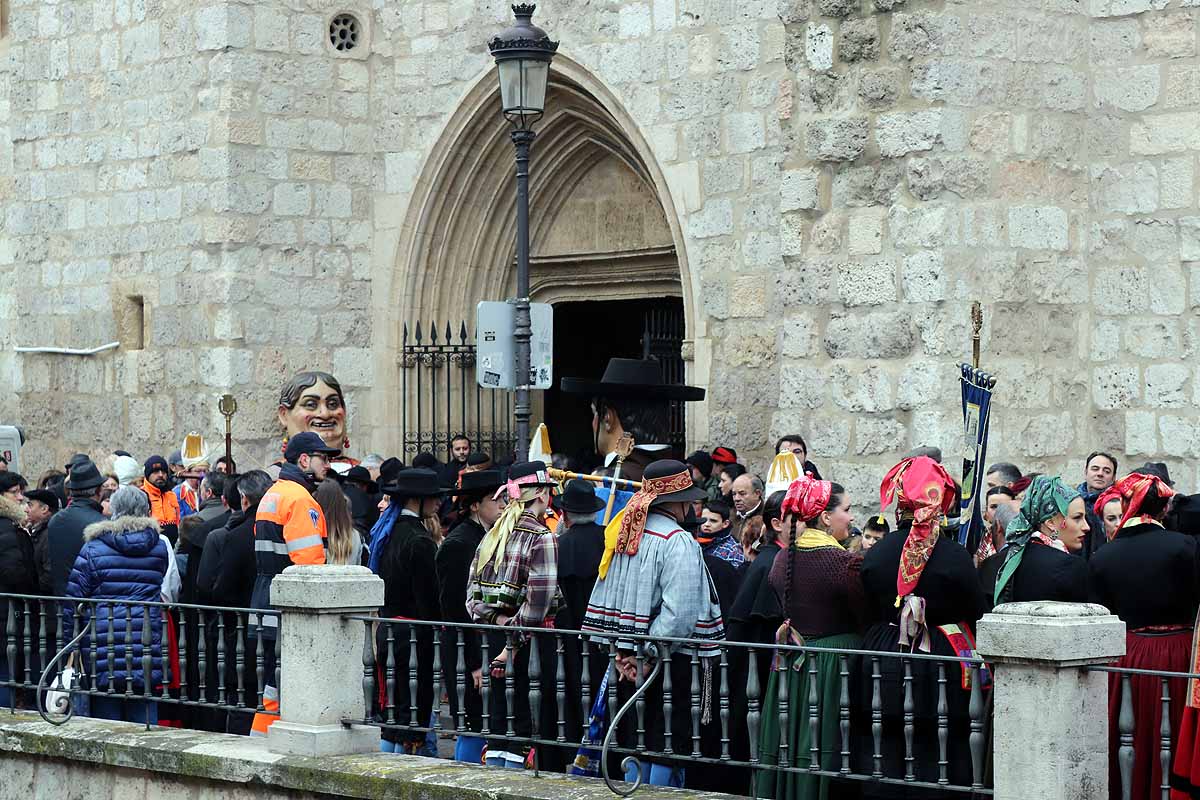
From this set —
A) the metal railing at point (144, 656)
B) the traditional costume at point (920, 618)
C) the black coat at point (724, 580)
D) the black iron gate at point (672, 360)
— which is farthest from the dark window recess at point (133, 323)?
the traditional costume at point (920, 618)

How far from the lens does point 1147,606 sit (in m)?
8.30

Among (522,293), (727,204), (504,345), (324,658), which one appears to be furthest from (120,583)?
(727,204)

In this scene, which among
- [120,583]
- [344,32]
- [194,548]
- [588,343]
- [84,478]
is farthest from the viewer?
[588,343]

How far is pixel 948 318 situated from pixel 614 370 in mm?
2615

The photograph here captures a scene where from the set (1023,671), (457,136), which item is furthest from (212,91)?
(1023,671)

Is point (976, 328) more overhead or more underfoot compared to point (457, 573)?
more overhead

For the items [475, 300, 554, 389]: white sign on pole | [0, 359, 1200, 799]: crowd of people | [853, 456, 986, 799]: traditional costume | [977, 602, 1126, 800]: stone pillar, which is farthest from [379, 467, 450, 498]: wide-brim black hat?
[977, 602, 1126, 800]: stone pillar

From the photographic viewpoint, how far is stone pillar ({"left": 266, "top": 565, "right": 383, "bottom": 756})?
30.6ft

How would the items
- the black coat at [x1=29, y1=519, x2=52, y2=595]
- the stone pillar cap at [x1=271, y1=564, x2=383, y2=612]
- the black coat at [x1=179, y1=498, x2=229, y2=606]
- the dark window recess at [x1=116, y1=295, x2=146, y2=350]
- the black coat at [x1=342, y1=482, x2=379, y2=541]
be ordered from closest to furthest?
the stone pillar cap at [x1=271, y1=564, x2=383, y2=612] < the black coat at [x1=179, y1=498, x2=229, y2=606] < the black coat at [x1=29, y1=519, x2=52, y2=595] < the black coat at [x1=342, y1=482, x2=379, y2=541] < the dark window recess at [x1=116, y1=295, x2=146, y2=350]

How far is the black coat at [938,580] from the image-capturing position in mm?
7906

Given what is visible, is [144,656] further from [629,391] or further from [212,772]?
[629,391]

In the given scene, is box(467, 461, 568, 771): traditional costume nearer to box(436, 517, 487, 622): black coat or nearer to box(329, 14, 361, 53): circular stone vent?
box(436, 517, 487, 622): black coat

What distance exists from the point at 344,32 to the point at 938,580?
432 inches

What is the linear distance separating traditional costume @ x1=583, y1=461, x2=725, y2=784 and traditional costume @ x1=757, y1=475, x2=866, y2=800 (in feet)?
1.20
